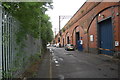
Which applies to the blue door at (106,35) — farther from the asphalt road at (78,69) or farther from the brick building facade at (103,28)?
the asphalt road at (78,69)

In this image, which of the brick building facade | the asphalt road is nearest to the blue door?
the brick building facade

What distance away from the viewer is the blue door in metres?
12.8

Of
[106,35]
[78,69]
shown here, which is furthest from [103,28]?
[78,69]

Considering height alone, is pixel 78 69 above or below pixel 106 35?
below

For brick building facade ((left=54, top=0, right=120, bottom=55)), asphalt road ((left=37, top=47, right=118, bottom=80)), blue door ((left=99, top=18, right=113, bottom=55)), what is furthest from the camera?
blue door ((left=99, top=18, right=113, bottom=55))

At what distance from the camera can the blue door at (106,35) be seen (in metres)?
12.8

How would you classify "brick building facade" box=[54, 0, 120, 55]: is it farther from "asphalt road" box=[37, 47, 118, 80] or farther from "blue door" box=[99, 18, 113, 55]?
"asphalt road" box=[37, 47, 118, 80]

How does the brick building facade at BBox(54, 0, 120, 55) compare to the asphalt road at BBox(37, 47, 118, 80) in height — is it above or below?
above

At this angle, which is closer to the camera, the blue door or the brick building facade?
the brick building facade

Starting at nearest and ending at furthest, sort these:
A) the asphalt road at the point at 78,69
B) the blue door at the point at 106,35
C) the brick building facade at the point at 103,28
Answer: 1. the asphalt road at the point at 78,69
2. the brick building facade at the point at 103,28
3. the blue door at the point at 106,35

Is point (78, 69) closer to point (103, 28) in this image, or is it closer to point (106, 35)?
point (106, 35)

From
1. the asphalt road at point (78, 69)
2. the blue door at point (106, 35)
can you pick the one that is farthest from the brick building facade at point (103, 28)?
the asphalt road at point (78, 69)

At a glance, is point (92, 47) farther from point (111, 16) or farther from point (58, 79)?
point (58, 79)

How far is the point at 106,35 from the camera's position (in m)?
13.7
